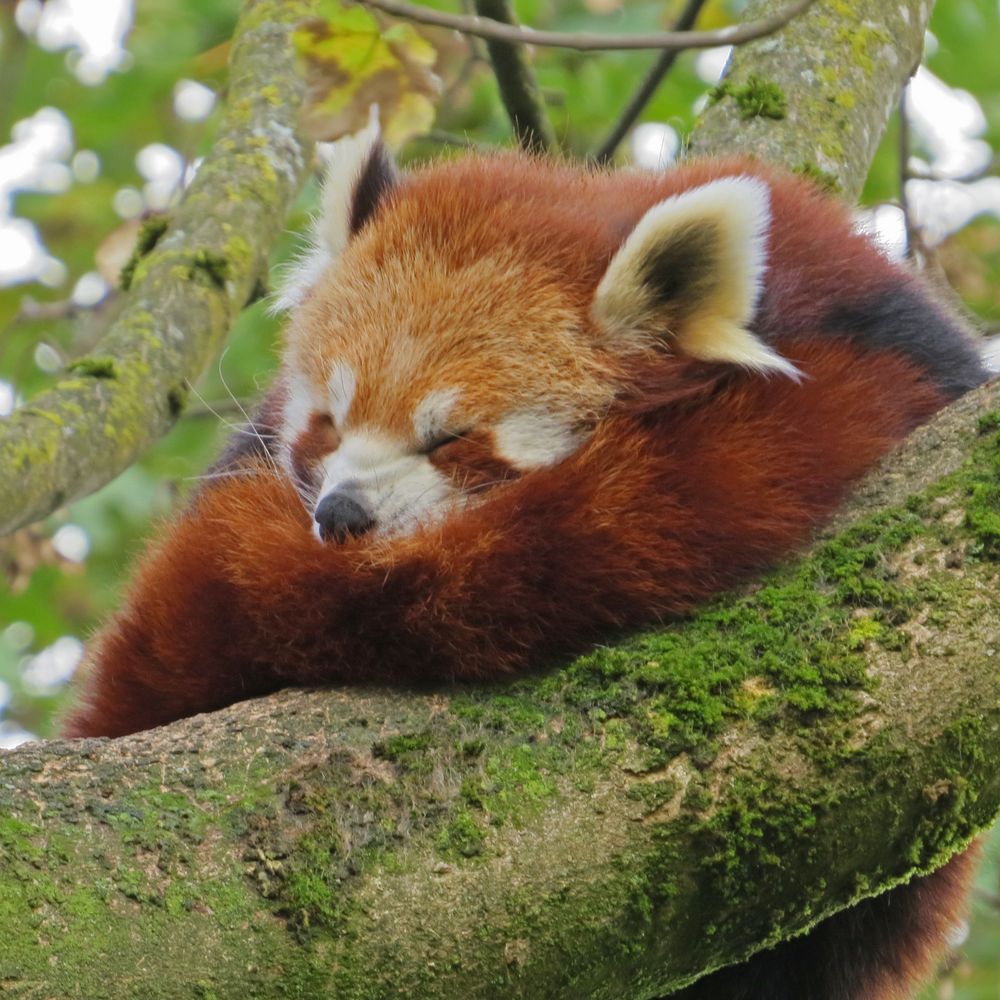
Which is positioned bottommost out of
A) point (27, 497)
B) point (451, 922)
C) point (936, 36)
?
point (27, 497)

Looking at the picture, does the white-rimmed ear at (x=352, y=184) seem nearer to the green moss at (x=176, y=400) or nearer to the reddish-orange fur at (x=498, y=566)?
the green moss at (x=176, y=400)

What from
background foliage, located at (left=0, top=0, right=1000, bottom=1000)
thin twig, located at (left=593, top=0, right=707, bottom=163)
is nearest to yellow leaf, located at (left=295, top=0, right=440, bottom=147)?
background foliage, located at (left=0, top=0, right=1000, bottom=1000)

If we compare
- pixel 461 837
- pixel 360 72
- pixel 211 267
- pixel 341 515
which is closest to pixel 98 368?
pixel 211 267

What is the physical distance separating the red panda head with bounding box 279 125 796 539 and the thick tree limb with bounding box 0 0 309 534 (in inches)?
16.4

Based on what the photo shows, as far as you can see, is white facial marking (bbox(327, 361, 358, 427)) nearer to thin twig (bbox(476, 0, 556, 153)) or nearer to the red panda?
the red panda

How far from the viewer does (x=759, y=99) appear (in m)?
3.30

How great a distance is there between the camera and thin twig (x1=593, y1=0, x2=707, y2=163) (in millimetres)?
3655

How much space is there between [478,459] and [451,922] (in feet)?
3.93

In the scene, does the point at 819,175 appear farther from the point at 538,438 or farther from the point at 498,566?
the point at 498,566

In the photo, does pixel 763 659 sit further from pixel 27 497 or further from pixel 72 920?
pixel 27 497

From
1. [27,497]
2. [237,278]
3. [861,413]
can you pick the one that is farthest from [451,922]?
[237,278]

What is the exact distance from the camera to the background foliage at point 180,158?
14.3ft

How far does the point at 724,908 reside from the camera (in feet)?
5.12

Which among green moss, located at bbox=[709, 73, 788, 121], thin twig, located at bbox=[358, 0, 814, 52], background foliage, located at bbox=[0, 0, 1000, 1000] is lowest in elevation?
background foliage, located at bbox=[0, 0, 1000, 1000]
